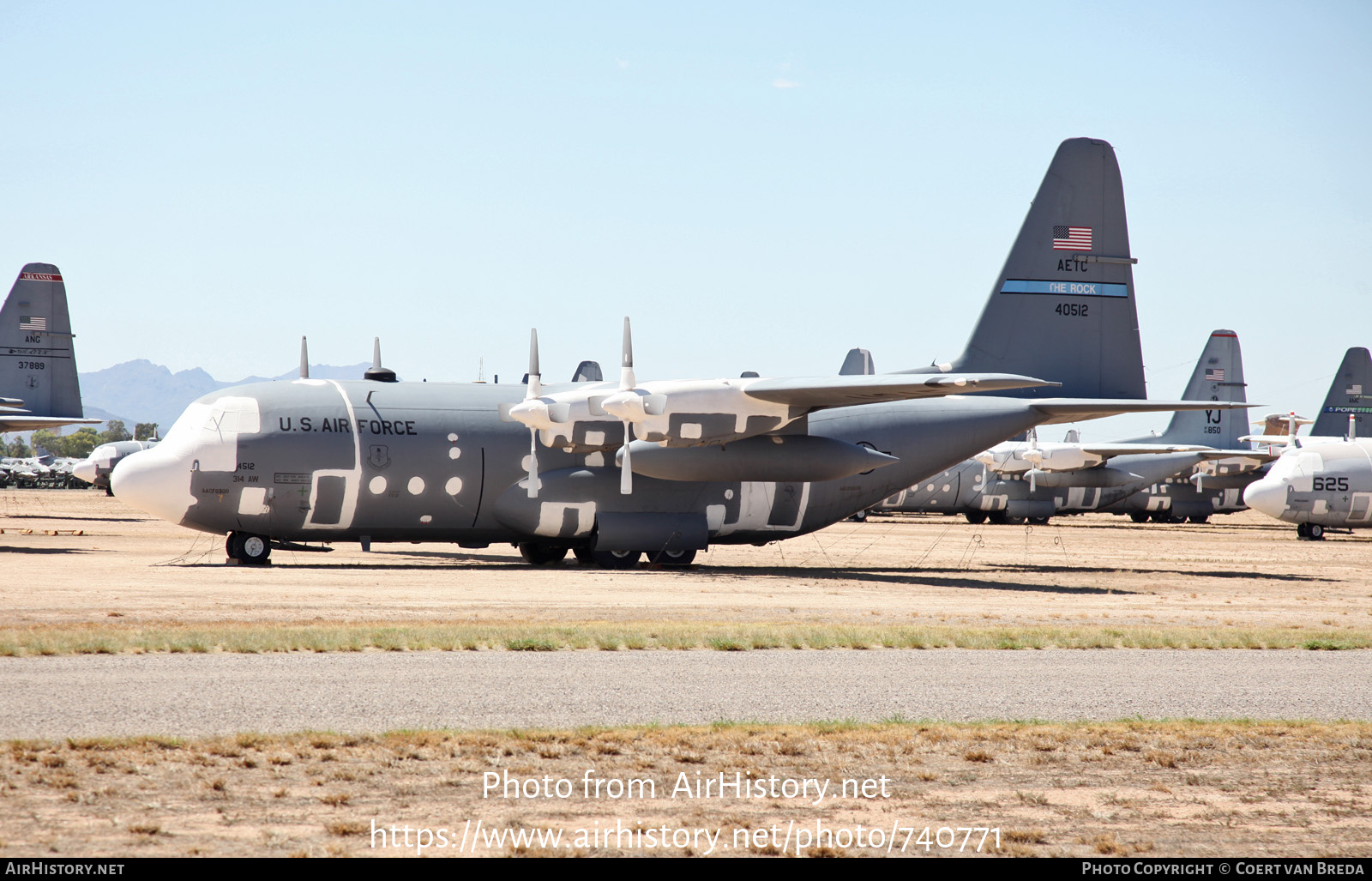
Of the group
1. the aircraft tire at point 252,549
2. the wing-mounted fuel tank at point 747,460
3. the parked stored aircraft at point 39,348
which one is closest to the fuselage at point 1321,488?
the wing-mounted fuel tank at point 747,460

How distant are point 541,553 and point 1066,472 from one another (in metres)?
34.7

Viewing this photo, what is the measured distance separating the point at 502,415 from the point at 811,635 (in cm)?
1339

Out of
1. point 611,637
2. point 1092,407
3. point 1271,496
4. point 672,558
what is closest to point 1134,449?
point 1271,496

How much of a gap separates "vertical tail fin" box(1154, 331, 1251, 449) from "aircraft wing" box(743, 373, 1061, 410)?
42.6 m

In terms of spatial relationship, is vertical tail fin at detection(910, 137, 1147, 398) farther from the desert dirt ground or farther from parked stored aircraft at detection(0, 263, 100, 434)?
parked stored aircraft at detection(0, 263, 100, 434)

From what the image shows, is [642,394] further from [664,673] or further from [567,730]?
[567,730]

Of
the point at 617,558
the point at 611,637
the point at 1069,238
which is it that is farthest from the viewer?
the point at 1069,238

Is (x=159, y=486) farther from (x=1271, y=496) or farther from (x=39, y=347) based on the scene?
(x=1271, y=496)

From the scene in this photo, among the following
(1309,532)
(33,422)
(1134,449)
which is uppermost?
(33,422)

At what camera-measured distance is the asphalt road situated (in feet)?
30.7

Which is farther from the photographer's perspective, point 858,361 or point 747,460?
point 858,361

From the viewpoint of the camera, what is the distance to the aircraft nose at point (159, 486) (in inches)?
957

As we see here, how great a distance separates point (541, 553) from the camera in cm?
2862

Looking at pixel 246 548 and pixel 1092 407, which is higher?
pixel 1092 407
